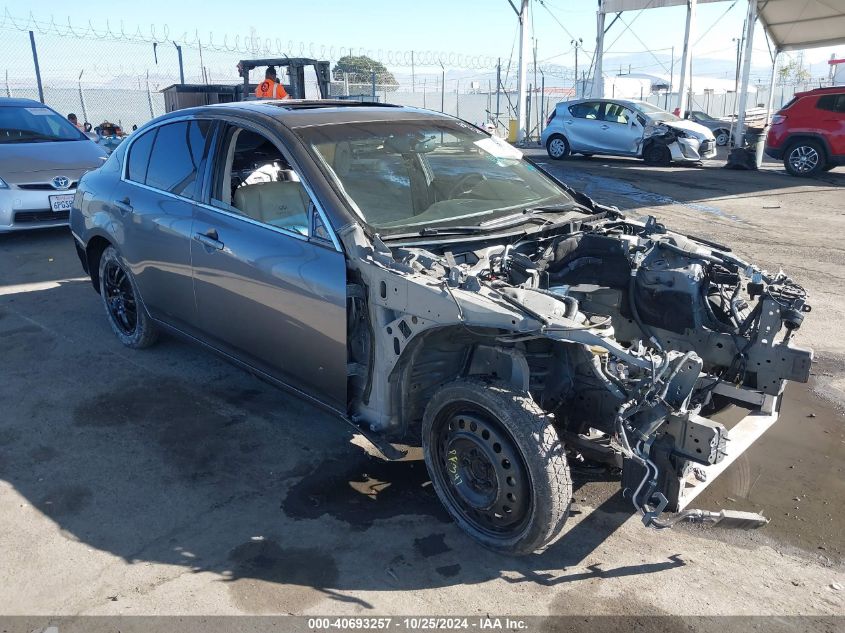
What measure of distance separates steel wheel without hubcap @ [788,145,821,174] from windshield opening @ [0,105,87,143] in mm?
13183

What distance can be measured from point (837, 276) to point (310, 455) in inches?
235

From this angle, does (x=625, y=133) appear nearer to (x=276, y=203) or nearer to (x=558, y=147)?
(x=558, y=147)

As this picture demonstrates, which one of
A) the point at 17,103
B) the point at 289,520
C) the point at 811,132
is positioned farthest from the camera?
the point at 811,132

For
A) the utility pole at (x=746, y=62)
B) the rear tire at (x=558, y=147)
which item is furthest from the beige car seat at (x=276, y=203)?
the utility pole at (x=746, y=62)

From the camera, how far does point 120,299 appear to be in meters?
5.43

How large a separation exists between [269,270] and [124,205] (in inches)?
69.8

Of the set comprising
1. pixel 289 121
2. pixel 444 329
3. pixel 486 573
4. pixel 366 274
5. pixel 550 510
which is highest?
pixel 289 121

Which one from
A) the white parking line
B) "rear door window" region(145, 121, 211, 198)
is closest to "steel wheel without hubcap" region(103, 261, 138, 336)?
"rear door window" region(145, 121, 211, 198)

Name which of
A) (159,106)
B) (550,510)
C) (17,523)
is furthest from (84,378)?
(159,106)

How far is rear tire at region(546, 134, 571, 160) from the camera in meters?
18.1

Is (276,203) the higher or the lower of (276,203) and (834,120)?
the lower

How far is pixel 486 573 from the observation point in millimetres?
3068

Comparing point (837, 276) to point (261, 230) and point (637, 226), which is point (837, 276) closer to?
point (637, 226)

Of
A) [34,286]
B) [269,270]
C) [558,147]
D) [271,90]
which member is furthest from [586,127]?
[269,270]
